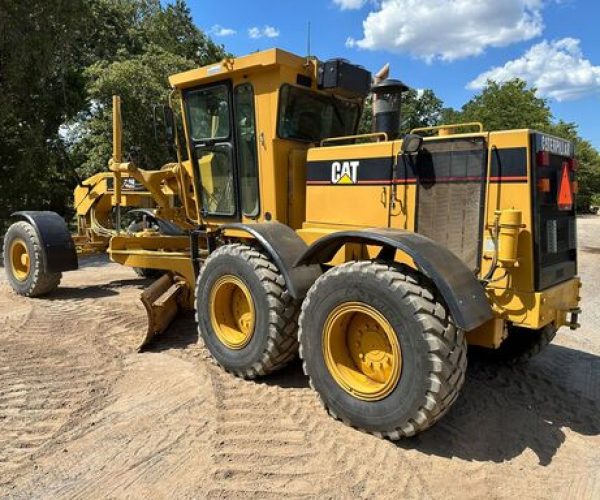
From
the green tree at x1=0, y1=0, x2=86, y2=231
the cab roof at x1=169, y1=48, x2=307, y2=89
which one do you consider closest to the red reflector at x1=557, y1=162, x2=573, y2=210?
the cab roof at x1=169, y1=48, x2=307, y2=89

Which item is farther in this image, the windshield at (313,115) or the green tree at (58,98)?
the green tree at (58,98)

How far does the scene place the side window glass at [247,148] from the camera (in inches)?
196

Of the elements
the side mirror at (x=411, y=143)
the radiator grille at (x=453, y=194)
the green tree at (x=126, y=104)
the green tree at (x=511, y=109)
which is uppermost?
the green tree at (x=511, y=109)

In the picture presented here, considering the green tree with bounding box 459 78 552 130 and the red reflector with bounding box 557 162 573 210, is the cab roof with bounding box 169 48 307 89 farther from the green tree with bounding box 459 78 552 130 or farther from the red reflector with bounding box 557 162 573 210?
the green tree with bounding box 459 78 552 130

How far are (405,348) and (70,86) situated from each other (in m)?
18.1

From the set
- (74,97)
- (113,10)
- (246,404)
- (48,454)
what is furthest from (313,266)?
(113,10)

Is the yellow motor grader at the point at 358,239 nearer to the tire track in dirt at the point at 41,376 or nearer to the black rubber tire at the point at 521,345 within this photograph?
the black rubber tire at the point at 521,345

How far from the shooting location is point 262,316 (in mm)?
4285

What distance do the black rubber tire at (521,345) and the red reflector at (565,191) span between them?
1131 mm

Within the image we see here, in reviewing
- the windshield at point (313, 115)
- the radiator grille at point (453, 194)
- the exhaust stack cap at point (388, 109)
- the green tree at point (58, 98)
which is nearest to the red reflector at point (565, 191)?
the radiator grille at point (453, 194)

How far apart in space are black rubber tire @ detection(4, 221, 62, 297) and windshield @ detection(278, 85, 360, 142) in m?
4.32

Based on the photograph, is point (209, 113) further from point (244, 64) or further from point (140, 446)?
point (140, 446)

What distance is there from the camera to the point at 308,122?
5.10 m

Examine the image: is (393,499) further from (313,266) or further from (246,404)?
(313,266)
